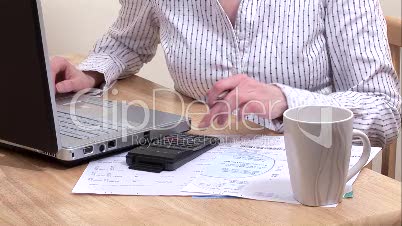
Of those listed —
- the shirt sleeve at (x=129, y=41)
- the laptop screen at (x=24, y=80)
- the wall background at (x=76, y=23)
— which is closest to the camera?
the laptop screen at (x=24, y=80)

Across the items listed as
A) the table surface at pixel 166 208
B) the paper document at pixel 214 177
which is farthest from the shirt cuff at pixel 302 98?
the table surface at pixel 166 208

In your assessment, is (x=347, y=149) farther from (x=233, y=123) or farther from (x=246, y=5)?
(x=246, y=5)

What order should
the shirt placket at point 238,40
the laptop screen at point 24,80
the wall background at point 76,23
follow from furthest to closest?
the wall background at point 76,23, the shirt placket at point 238,40, the laptop screen at point 24,80

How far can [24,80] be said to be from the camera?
36.3 inches

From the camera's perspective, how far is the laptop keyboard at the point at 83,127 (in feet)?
3.33

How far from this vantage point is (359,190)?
0.86m

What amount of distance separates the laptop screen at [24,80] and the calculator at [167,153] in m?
0.11

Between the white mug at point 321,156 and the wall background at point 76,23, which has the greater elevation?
the white mug at point 321,156

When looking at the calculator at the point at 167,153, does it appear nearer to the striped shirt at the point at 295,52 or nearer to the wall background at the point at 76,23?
the striped shirt at the point at 295,52

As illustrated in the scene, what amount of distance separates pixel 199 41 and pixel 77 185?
48cm

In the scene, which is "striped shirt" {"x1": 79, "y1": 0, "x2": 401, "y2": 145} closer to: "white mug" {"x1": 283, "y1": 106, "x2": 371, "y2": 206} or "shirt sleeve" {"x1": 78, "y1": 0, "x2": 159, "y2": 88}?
"shirt sleeve" {"x1": 78, "y1": 0, "x2": 159, "y2": 88}

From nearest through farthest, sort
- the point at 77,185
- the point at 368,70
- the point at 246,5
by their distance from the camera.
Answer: the point at 77,185, the point at 368,70, the point at 246,5

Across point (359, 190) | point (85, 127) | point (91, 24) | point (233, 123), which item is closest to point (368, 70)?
point (233, 123)

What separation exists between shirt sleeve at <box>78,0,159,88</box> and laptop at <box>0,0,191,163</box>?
35 centimetres
